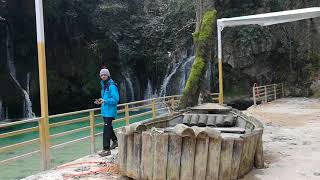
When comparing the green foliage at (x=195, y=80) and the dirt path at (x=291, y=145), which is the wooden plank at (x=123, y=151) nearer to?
the dirt path at (x=291, y=145)

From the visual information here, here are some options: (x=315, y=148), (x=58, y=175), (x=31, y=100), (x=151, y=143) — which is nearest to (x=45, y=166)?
(x=58, y=175)

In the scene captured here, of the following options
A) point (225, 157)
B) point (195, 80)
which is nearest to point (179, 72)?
point (195, 80)

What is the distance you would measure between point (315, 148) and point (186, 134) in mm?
4049

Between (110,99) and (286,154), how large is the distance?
3.39 meters

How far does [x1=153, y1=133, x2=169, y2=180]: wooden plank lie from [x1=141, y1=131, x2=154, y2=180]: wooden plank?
0.23ft

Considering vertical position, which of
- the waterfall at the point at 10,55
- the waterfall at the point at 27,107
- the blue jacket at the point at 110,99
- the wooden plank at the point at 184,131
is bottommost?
the waterfall at the point at 27,107

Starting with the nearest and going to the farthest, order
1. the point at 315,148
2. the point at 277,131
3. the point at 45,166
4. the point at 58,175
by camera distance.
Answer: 1. the point at 58,175
2. the point at 45,166
3. the point at 315,148
4. the point at 277,131

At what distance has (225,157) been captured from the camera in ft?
18.8

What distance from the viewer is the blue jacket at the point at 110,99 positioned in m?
7.71

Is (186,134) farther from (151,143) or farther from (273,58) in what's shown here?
(273,58)

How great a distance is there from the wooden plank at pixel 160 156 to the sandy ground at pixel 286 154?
2.99ft

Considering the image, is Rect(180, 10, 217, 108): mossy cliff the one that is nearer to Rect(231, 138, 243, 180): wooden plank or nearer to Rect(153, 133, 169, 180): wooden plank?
Rect(231, 138, 243, 180): wooden plank

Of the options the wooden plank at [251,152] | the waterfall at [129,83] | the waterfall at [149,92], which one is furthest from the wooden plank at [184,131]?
the waterfall at [149,92]

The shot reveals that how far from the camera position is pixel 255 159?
6.80 metres
